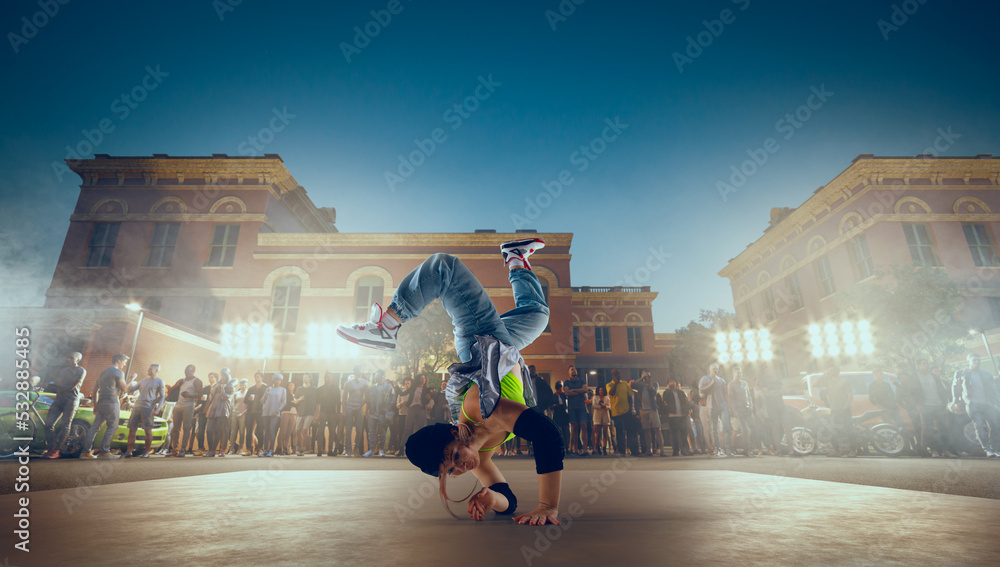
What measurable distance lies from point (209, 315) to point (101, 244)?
709 centimetres

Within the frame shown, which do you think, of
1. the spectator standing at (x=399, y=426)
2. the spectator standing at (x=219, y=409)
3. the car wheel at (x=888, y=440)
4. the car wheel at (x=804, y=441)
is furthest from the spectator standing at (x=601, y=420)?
the spectator standing at (x=219, y=409)

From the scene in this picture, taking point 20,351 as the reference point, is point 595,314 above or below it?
above

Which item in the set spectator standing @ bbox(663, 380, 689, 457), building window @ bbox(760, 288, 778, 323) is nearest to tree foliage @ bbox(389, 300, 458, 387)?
spectator standing @ bbox(663, 380, 689, 457)

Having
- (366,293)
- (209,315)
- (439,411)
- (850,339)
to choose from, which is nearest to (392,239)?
(366,293)

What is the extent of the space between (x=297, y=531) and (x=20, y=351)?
15.8ft

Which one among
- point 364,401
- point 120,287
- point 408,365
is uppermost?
point 120,287

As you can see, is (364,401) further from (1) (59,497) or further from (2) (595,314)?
(2) (595,314)

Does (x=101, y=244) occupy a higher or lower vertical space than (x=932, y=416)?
higher

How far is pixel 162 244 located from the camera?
21.2 metres

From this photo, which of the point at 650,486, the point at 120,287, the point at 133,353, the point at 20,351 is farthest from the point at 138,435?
the point at 120,287

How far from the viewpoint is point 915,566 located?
1296 millimetres

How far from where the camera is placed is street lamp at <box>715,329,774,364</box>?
52.3ft

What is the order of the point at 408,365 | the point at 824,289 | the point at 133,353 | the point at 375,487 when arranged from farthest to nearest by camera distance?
the point at 824,289, the point at 408,365, the point at 133,353, the point at 375,487

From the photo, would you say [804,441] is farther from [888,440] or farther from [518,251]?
[518,251]
